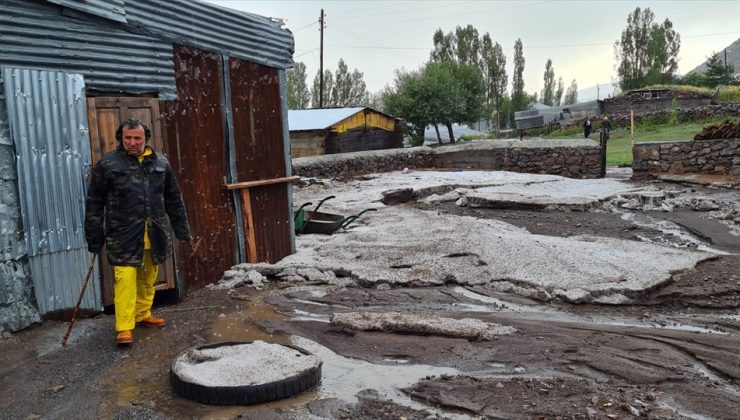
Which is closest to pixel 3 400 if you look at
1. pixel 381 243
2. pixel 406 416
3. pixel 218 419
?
pixel 218 419

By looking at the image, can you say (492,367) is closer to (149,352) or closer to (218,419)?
(218,419)

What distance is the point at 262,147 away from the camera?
7.50 metres

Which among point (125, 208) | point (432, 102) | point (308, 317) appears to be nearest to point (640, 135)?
point (432, 102)

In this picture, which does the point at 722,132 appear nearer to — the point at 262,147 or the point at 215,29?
the point at 262,147

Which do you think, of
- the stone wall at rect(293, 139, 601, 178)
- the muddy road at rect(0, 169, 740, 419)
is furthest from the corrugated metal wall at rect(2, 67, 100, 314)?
the stone wall at rect(293, 139, 601, 178)

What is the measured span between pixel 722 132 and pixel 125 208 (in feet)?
54.8

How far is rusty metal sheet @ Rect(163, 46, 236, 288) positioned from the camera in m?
6.21

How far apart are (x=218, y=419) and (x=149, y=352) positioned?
144cm

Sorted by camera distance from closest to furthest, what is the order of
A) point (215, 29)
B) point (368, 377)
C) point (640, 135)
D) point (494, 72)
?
point (368, 377) → point (215, 29) → point (640, 135) → point (494, 72)

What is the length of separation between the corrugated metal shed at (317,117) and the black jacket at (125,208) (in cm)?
2141

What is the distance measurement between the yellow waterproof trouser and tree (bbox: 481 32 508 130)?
5908 cm

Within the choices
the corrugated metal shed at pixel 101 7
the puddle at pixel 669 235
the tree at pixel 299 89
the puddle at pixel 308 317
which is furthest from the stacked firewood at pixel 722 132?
the tree at pixel 299 89

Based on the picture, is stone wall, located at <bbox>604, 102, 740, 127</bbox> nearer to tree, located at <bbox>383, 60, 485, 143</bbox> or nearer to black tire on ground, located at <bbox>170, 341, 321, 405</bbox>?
tree, located at <bbox>383, 60, 485, 143</bbox>

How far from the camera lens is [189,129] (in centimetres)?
635
